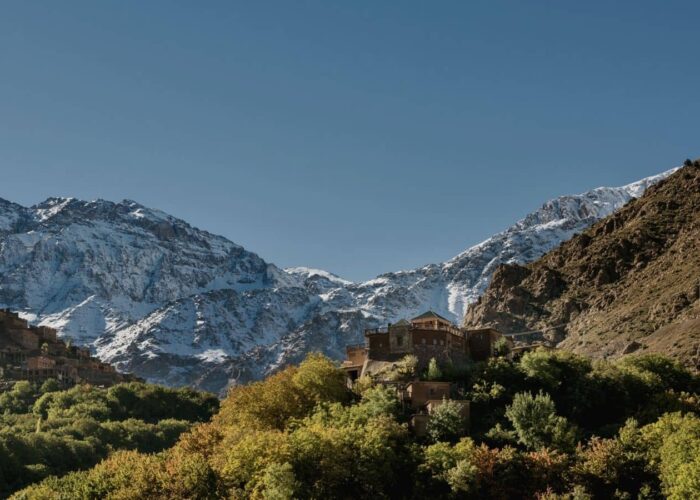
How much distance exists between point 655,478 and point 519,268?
12482 cm

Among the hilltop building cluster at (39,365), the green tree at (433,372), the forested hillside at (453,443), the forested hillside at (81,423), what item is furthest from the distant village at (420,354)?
the hilltop building cluster at (39,365)

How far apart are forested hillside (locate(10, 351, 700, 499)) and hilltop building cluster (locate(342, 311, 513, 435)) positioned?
2.59 meters

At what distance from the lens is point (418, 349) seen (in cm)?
9688

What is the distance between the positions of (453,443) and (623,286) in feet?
291

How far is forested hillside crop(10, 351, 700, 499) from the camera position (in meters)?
73.8

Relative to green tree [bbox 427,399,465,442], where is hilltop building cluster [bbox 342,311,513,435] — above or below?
above

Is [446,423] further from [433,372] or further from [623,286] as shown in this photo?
[623,286]

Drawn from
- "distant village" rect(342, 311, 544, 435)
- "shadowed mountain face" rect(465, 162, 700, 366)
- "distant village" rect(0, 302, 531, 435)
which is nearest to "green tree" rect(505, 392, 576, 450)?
"distant village" rect(0, 302, 531, 435)

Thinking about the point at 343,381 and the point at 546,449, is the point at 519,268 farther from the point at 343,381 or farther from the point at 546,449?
the point at 546,449

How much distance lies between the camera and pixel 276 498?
72.1m

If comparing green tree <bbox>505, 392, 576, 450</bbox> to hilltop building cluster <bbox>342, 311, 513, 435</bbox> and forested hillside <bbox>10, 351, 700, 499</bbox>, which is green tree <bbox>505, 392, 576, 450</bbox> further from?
hilltop building cluster <bbox>342, 311, 513, 435</bbox>

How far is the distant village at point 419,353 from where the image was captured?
8688 cm

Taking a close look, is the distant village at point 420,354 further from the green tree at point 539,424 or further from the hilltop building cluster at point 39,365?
the hilltop building cluster at point 39,365

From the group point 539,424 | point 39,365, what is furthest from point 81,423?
point 539,424
